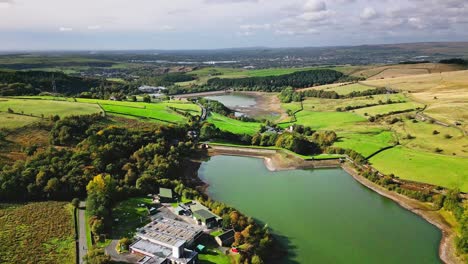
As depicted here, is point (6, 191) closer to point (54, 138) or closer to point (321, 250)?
point (54, 138)

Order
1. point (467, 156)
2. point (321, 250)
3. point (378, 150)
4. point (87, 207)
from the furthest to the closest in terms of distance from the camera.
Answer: point (378, 150), point (467, 156), point (87, 207), point (321, 250)

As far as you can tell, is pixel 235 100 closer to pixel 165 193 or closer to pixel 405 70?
pixel 405 70

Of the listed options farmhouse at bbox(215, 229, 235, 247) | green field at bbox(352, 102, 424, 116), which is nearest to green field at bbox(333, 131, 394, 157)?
green field at bbox(352, 102, 424, 116)

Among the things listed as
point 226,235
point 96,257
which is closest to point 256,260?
point 226,235

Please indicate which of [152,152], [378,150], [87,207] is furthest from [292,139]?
[87,207]

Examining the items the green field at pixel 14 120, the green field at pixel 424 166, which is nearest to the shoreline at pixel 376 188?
the green field at pixel 424 166

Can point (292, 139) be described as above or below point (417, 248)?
above
